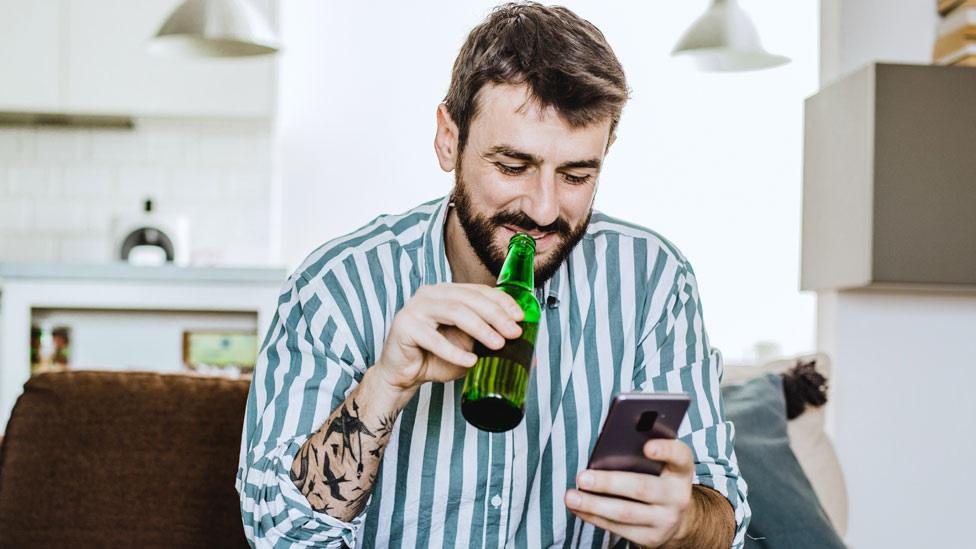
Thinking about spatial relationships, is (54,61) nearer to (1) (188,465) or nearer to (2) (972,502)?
(1) (188,465)

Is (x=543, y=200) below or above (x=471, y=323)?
above

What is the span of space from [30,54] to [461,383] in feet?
11.6

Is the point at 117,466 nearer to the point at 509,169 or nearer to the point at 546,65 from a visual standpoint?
the point at 509,169

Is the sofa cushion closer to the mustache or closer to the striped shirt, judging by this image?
the striped shirt

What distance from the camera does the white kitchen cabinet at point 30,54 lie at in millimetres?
4273

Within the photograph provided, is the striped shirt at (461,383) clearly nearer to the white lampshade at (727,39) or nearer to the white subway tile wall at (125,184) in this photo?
the white lampshade at (727,39)

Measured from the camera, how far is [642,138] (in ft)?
16.4

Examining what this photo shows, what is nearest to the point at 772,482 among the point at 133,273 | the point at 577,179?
the point at 577,179

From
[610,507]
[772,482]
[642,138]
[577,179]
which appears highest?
[642,138]

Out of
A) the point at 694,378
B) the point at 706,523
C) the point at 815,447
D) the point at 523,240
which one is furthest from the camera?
the point at 815,447

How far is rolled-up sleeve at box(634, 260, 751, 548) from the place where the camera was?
129 cm

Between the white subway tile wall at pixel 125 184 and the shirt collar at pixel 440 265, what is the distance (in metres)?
3.30

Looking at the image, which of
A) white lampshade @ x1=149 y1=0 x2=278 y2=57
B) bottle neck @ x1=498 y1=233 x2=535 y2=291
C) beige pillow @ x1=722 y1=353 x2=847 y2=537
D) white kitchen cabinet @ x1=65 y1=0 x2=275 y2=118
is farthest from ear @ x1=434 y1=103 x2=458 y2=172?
white kitchen cabinet @ x1=65 y1=0 x2=275 y2=118

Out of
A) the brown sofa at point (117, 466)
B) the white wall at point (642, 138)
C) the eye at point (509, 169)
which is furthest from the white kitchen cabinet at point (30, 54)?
the eye at point (509, 169)
